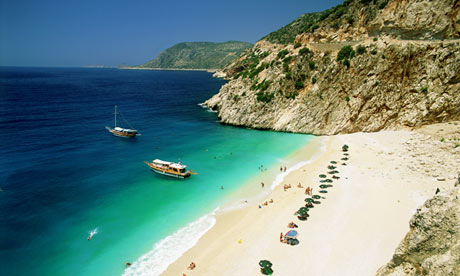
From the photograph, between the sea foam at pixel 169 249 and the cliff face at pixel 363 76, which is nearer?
the sea foam at pixel 169 249

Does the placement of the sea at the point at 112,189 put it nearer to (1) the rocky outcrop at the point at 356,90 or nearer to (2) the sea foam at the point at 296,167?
(2) the sea foam at the point at 296,167

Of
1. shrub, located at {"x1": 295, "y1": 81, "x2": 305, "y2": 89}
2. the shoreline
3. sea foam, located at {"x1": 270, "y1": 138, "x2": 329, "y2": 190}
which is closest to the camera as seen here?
the shoreline

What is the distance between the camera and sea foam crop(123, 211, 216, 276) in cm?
1830

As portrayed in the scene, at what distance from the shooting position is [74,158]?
38.2 meters

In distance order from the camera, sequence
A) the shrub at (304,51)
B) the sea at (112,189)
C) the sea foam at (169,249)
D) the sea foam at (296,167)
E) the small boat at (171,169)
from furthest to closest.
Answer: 1. the shrub at (304,51)
2. the small boat at (171,169)
3. the sea foam at (296,167)
4. the sea at (112,189)
5. the sea foam at (169,249)

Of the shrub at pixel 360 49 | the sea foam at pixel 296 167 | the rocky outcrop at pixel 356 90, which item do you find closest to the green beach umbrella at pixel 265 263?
the sea foam at pixel 296 167

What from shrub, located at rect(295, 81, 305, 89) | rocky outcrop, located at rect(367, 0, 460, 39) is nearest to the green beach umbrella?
shrub, located at rect(295, 81, 305, 89)

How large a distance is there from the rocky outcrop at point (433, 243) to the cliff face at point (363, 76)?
43019 millimetres

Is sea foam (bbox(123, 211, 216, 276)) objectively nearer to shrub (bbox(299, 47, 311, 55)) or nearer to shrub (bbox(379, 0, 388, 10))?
shrub (bbox(299, 47, 311, 55))

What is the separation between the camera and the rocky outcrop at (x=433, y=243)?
7.18m

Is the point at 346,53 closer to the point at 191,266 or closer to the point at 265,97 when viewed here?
the point at 265,97


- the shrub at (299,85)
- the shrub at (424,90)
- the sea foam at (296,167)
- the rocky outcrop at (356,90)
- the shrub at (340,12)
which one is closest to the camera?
the sea foam at (296,167)

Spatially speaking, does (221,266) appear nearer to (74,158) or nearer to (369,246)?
(369,246)

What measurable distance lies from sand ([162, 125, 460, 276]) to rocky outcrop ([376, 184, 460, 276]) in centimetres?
983
